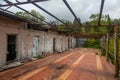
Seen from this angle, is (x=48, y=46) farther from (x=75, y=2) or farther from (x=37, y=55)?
(x=75, y=2)

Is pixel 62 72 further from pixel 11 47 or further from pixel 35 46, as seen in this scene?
pixel 35 46

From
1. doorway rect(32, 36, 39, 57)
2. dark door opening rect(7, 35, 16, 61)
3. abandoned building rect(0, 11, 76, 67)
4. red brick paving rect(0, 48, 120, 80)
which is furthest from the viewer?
doorway rect(32, 36, 39, 57)

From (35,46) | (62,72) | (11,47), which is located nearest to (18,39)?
(11,47)

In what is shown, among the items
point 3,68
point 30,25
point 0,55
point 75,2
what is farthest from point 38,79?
point 30,25

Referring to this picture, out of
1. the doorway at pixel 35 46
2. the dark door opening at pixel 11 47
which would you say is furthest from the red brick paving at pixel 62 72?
the doorway at pixel 35 46

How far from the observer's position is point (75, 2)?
194 inches

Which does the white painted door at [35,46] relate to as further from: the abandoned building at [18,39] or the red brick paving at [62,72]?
the red brick paving at [62,72]

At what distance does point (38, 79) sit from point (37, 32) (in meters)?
8.04

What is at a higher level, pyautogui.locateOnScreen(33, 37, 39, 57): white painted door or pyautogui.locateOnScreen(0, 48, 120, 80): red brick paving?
pyautogui.locateOnScreen(33, 37, 39, 57): white painted door

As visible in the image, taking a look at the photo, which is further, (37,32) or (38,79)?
(37,32)

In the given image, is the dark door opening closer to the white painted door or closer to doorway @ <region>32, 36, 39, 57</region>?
doorway @ <region>32, 36, 39, 57</region>

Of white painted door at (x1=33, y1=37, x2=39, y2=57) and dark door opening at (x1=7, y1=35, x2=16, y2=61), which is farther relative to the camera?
white painted door at (x1=33, y1=37, x2=39, y2=57)

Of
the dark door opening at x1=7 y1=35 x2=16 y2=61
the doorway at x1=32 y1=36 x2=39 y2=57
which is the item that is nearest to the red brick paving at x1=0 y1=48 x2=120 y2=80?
the dark door opening at x1=7 y1=35 x2=16 y2=61

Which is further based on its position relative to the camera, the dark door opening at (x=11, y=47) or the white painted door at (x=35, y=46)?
the white painted door at (x=35, y=46)
